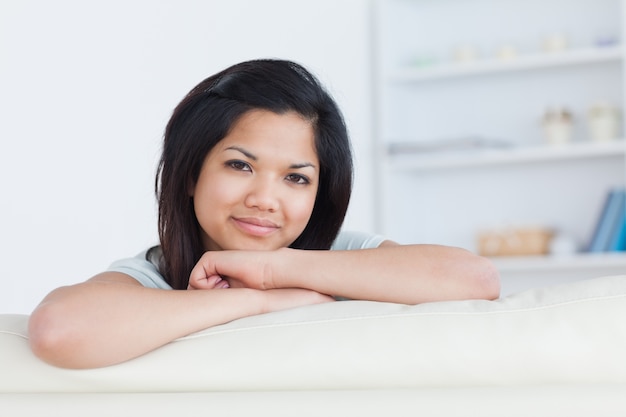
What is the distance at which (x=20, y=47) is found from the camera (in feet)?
8.10

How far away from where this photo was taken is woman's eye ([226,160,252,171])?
1522 mm

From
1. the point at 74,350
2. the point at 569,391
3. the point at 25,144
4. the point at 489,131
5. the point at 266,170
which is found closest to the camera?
the point at 569,391

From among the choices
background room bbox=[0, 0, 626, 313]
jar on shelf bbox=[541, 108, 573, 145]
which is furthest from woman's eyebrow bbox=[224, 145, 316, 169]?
jar on shelf bbox=[541, 108, 573, 145]

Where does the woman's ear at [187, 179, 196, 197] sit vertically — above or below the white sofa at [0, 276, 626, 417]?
above

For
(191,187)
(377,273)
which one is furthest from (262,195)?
(377,273)

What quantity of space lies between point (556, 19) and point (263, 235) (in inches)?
116

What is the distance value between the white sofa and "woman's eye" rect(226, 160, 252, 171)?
0.54 m

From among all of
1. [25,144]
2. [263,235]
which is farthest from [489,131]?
[263,235]

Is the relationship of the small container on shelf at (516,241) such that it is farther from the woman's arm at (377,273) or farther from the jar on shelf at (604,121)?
the woman's arm at (377,273)

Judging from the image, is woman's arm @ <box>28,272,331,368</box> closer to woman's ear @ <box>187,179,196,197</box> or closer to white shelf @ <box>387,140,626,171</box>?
woman's ear @ <box>187,179,196,197</box>

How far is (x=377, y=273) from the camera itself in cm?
127

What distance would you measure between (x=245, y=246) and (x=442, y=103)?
9.64ft

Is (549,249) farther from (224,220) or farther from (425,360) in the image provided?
(425,360)

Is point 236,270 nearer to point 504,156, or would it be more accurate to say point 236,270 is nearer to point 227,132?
point 227,132
